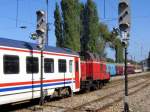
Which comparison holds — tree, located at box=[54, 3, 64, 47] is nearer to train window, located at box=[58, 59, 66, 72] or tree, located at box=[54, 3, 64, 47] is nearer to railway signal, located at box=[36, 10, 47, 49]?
train window, located at box=[58, 59, 66, 72]

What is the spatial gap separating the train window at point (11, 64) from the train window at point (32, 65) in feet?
3.20

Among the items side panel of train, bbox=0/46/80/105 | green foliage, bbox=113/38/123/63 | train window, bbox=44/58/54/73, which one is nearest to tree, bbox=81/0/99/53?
green foliage, bbox=113/38/123/63

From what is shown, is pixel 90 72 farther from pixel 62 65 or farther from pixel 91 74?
pixel 62 65

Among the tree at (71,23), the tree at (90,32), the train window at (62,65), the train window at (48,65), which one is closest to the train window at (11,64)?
the train window at (48,65)

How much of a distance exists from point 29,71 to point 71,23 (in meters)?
44.2

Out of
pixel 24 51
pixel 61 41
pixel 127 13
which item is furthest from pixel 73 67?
pixel 61 41

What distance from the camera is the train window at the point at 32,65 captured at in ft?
59.3

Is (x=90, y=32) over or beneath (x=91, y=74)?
over

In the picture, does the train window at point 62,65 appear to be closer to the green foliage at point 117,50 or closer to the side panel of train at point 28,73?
the side panel of train at point 28,73

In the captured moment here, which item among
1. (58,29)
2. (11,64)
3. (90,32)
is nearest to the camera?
(11,64)

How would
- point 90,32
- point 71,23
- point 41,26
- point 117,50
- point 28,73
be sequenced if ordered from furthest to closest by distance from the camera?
point 117,50, point 90,32, point 71,23, point 28,73, point 41,26

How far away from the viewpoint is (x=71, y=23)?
62000mm

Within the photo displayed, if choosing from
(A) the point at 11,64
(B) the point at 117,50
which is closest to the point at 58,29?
(A) the point at 11,64

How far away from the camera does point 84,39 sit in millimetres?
73438
